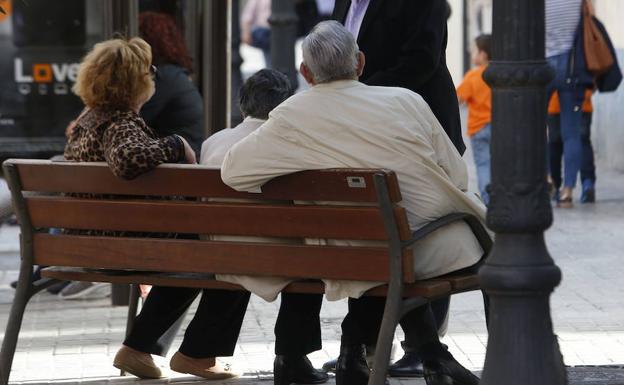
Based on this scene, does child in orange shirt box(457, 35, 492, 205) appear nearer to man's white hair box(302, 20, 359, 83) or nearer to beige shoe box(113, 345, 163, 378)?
beige shoe box(113, 345, 163, 378)

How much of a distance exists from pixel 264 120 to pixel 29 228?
36.9 inches

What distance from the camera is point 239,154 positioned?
15.7 feet

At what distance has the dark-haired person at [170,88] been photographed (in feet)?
23.6

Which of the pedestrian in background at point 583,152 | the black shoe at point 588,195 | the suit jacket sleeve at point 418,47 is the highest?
the suit jacket sleeve at point 418,47

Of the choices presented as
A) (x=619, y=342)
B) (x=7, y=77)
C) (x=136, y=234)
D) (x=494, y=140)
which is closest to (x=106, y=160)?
(x=136, y=234)

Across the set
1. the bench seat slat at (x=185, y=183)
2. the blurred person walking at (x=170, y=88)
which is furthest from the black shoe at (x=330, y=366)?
the blurred person walking at (x=170, y=88)

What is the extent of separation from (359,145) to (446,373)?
2.87 ft

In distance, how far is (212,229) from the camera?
4961 mm

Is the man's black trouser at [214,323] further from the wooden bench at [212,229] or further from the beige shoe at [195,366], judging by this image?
the wooden bench at [212,229]

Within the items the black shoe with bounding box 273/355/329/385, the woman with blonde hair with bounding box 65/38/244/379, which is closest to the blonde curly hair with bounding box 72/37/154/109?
the woman with blonde hair with bounding box 65/38/244/379

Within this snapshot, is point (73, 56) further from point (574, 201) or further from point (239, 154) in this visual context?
point (239, 154)

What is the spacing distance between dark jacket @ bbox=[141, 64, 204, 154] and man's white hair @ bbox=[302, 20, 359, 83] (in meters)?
2.39

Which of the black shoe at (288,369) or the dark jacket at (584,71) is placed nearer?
the black shoe at (288,369)

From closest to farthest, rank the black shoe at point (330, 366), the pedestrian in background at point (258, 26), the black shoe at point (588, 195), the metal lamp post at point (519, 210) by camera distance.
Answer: the metal lamp post at point (519, 210), the black shoe at point (330, 366), the black shoe at point (588, 195), the pedestrian in background at point (258, 26)
